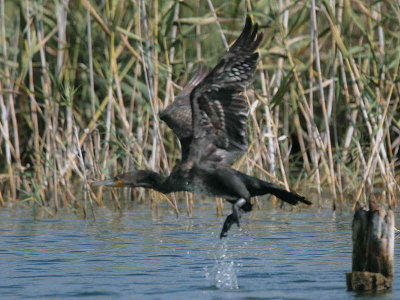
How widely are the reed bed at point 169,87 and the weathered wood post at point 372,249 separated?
3.33 metres

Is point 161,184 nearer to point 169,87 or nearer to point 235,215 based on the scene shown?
point 235,215

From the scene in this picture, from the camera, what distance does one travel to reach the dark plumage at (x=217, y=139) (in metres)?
7.42

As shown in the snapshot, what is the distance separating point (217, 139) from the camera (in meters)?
7.97

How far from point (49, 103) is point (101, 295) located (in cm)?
485

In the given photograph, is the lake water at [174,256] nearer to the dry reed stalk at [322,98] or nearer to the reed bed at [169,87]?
the reed bed at [169,87]

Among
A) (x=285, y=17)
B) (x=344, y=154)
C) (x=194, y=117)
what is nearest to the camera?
(x=194, y=117)

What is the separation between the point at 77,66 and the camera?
12039 millimetres

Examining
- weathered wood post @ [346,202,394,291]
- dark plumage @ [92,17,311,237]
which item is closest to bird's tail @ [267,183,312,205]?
dark plumage @ [92,17,311,237]

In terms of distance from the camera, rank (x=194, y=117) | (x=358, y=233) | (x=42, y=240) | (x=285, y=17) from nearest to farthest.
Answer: (x=358, y=233) → (x=194, y=117) → (x=42, y=240) → (x=285, y=17)

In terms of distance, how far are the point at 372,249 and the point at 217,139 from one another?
2.13m

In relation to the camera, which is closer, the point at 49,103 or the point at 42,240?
the point at 42,240

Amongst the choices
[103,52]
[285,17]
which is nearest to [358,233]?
[285,17]

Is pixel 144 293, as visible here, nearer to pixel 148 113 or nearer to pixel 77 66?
pixel 148 113

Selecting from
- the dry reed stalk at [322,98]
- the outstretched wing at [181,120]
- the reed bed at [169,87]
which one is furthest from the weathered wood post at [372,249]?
the dry reed stalk at [322,98]
